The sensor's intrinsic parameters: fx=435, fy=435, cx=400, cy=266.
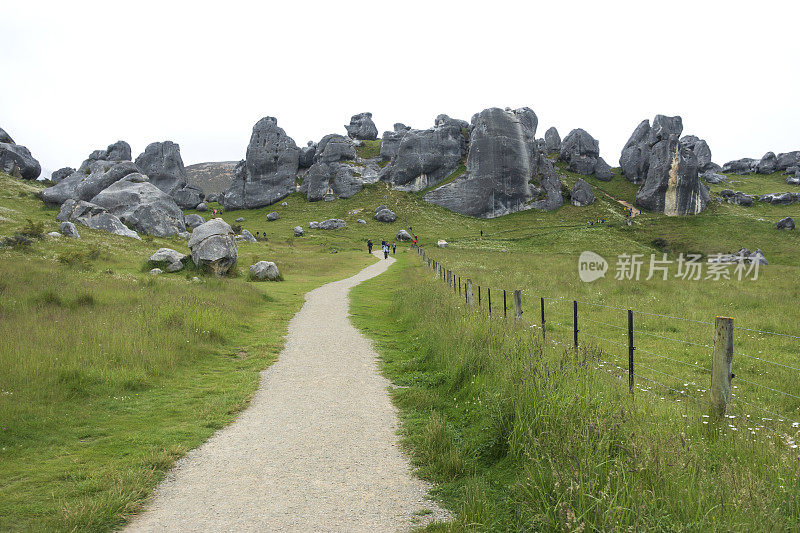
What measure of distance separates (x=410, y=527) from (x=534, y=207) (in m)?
108

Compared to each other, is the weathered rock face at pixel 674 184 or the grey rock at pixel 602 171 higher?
the grey rock at pixel 602 171

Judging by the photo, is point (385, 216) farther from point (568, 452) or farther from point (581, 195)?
point (568, 452)

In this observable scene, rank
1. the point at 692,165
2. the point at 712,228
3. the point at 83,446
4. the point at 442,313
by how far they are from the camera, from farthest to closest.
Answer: the point at 692,165 < the point at 712,228 < the point at 442,313 < the point at 83,446

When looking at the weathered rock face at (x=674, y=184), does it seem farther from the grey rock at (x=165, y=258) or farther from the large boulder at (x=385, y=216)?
the grey rock at (x=165, y=258)

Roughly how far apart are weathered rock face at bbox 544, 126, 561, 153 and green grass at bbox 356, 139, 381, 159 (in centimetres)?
5796

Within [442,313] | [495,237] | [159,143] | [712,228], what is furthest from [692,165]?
[159,143]

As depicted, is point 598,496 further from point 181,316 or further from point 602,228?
point 602,228

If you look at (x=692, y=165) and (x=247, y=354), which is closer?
(x=247, y=354)

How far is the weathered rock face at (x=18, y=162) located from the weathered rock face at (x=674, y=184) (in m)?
122

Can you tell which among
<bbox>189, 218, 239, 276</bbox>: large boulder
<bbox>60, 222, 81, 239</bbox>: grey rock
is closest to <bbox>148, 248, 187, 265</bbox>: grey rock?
<bbox>189, 218, 239, 276</bbox>: large boulder

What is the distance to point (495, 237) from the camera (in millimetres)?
79125

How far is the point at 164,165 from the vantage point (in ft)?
431

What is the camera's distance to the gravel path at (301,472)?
481cm

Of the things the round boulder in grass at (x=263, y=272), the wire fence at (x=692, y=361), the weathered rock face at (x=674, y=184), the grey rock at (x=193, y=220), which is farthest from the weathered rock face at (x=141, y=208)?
the weathered rock face at (x=674, y=184)
